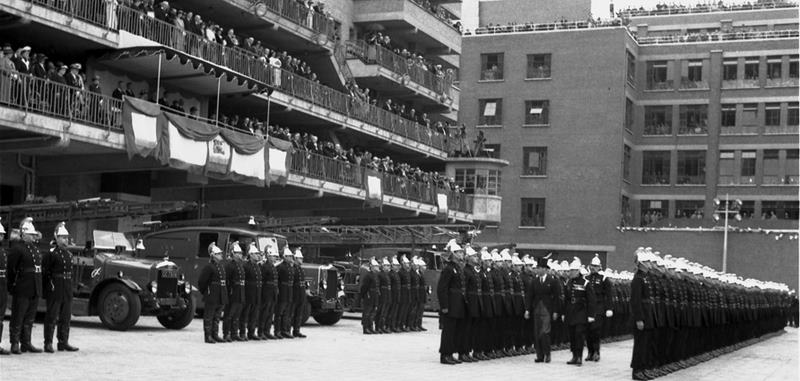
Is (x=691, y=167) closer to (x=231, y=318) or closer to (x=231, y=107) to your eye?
(x=231, y=107)

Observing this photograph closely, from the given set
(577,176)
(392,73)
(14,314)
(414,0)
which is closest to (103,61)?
(14,314)

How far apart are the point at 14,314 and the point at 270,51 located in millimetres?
28129

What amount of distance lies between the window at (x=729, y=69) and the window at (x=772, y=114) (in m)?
3.01

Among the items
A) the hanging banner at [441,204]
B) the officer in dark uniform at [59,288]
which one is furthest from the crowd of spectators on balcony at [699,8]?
the officer in dark uniform at [59,288]

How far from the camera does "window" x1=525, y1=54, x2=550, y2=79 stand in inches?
3238

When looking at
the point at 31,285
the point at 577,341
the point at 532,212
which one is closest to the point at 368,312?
the point at 577,341

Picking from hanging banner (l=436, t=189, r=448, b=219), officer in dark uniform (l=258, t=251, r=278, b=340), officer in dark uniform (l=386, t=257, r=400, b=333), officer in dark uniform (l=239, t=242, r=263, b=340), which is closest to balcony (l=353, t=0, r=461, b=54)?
hanging banner (l=436, t=189, r=448, b=219)

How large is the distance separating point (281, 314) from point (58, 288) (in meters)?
7.55

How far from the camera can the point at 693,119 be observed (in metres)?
84.5

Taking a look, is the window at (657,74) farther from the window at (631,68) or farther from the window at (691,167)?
the window at (691,167)

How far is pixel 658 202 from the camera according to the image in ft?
280

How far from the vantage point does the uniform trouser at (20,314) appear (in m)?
19.6

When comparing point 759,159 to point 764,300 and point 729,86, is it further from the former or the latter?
point 764,300

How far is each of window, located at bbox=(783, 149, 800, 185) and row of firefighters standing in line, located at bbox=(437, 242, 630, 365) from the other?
59.3 meters
